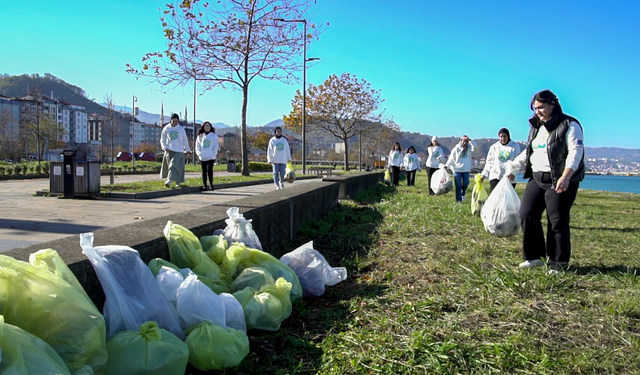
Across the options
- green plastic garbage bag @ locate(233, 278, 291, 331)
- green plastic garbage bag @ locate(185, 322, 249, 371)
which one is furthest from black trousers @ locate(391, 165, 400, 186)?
green plastic garbage bag @ locate(185, 322, 249, 371)

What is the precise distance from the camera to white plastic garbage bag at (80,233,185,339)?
101 inches

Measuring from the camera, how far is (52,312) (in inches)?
82.0

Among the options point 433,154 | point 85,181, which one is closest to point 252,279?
point 85,181

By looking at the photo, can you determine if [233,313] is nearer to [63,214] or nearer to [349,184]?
[63,214]

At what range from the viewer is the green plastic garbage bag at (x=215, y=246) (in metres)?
3.95

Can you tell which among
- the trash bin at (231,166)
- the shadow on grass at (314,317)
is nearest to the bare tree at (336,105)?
the trash bin at (231,166)

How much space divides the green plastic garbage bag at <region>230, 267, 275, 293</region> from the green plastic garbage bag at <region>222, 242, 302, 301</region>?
0.13m

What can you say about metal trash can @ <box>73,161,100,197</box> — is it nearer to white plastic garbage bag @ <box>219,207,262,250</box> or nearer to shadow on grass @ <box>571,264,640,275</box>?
white plastic garbage bag @ <box>219,207,262,250</box>

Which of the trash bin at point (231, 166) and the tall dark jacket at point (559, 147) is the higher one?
the tall dark jacket at point (559, 147)

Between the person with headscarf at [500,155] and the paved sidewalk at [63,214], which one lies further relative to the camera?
the person with headscarf at [500,155]

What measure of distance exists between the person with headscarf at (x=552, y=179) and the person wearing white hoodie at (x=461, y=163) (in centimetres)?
761

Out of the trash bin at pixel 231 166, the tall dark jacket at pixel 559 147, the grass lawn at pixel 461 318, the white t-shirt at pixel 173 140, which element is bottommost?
the grass lawn at pixel 461 318

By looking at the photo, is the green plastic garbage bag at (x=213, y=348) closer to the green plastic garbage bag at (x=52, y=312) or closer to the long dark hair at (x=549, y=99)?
the green plastic garbage bag at (x=52, y=312)

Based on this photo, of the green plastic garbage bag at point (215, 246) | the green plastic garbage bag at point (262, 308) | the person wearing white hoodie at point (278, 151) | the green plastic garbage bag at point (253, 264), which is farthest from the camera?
the person wearing white hoodie at point (278, 151)
